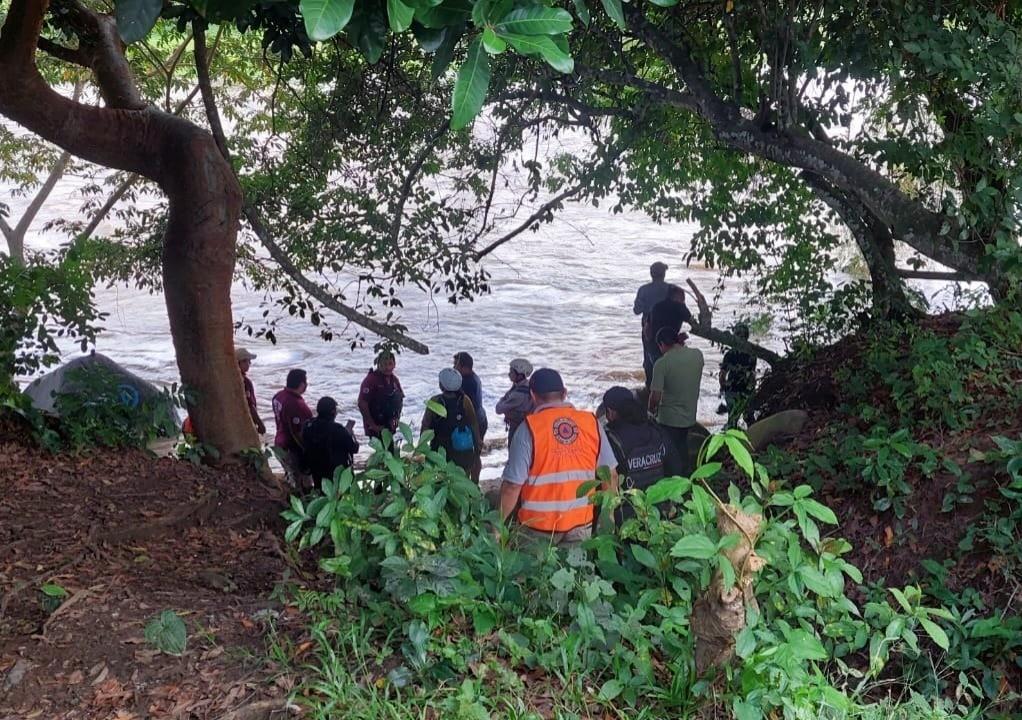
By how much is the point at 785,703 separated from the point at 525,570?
113 cm

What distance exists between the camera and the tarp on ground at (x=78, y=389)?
7574mm

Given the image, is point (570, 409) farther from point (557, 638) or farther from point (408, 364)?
point (408, 364)

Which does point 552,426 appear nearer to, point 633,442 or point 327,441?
point 633,442

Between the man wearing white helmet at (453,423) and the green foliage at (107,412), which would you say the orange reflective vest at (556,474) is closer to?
the man wearing white helmet at (453,423)

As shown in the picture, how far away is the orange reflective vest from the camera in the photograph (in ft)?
16.3

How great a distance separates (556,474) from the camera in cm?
495

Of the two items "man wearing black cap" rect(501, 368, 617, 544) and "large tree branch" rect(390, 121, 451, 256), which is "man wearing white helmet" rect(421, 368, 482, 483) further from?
"man wearing black cap" rect(501, 368, 617, 544)

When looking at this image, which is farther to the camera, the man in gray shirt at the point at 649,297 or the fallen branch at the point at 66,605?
the man in gray shirt at the point at 649,297

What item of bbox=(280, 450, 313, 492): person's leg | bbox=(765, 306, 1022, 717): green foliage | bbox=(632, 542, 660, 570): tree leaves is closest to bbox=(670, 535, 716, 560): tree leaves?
bbox=(632, 542, 660, 570): tree leaves

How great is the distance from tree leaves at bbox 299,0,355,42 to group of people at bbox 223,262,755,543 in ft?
5.15

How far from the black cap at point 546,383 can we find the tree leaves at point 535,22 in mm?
2834

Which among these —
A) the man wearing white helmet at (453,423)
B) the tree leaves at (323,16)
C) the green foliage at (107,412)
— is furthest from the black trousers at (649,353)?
the tree leaves at (323,16)

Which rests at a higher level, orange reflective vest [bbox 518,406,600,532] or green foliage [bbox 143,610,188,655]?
orange reflective vest [bbox 518,406,600,532]

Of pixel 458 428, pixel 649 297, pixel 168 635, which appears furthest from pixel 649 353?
pixel 168 635
